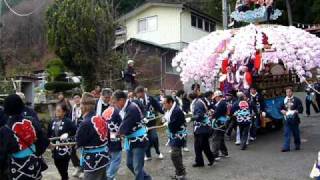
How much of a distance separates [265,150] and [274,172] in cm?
279

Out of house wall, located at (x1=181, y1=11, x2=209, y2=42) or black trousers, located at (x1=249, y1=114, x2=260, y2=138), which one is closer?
black trousers, located at (x1=249, y1=114, x2=260, y2=138)

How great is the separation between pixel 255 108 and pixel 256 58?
69.7 inches

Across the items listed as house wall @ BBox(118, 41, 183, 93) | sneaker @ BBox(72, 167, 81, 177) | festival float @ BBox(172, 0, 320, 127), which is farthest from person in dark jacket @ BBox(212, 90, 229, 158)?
house wall @ BBox(118, 41, 183, 93)

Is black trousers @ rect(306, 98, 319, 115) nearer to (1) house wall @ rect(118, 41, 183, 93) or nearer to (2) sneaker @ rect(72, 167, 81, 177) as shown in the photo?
(1) house wall @ rect(118, 41, 183, 93)

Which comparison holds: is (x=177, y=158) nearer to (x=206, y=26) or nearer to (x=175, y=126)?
(x=175, y=126)

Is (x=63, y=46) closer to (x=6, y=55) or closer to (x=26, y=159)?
(x=6, y=55)

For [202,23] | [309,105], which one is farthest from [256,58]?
[202,23]

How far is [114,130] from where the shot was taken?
937cm

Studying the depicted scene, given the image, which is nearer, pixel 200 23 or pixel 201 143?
pixel 201 143

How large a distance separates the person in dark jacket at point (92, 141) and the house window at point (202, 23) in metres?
30.5

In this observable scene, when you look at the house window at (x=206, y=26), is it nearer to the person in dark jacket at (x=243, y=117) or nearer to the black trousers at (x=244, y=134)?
the person in dark jacket at (x=243, y=117)

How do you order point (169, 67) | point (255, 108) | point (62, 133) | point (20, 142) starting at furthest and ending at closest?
point (169, 67)
point (255, 108)
point (62, 133)
point (20, 142)

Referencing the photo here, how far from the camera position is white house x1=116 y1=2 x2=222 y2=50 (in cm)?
3600

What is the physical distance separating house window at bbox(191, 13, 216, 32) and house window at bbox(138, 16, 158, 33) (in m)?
2.81
